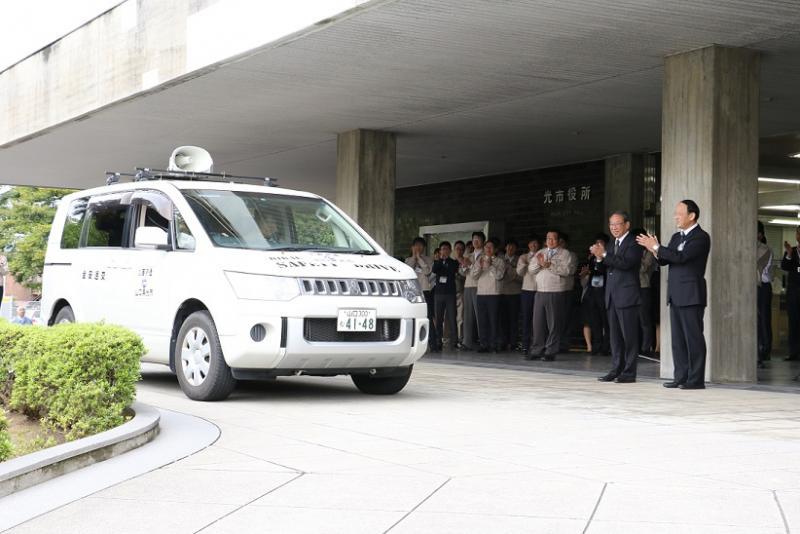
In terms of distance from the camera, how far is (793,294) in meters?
16.9

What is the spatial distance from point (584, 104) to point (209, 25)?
210 inches

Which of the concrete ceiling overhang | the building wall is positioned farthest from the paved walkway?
the building wall

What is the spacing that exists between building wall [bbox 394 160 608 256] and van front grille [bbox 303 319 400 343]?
1281cm

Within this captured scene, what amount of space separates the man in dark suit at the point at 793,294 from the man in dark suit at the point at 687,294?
5.86 meters

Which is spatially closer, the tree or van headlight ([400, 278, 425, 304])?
van headlight ([400, 278, 425, 304])

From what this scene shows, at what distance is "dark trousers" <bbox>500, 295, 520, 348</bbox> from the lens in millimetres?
18625

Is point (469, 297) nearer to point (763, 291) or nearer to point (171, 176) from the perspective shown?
point (763, 291)

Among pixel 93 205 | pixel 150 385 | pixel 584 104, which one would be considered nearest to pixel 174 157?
pixel 93 205

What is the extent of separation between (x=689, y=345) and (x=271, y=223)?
435cm

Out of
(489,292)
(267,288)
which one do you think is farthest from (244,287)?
(489,292)

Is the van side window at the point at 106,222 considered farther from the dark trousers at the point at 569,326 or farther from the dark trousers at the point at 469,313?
the dark trousers at the point at 469,313

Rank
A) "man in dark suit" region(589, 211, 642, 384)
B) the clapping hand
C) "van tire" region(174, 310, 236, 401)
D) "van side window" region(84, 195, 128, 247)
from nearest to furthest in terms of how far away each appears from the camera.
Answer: "van tire" region(174, 310, 236, 401) < "van side window" region(84, 195, 128, 247) < the clapping hand < "man in dark suit" region(589, 211, 642, 384)

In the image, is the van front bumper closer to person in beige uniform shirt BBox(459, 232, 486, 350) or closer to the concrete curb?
the concrete curb

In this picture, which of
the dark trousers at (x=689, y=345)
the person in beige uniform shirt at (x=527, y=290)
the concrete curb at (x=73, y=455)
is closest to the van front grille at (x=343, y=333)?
the concrete curb at (x=73, y=455)
